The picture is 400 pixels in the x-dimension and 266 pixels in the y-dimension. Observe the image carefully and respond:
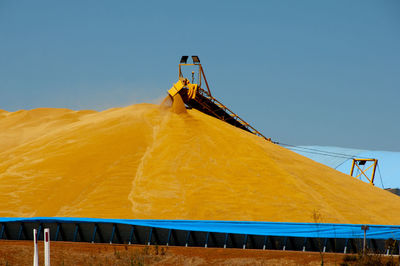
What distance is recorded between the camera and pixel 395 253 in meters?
21.3

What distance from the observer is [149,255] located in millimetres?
19828

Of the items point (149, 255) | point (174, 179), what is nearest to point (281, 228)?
point (149, 255)

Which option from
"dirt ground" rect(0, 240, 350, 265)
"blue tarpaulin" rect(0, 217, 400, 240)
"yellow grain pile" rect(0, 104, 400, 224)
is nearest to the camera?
"dirt ground" rect(0, 240, 350, 265)

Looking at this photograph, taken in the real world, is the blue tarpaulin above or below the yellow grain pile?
below

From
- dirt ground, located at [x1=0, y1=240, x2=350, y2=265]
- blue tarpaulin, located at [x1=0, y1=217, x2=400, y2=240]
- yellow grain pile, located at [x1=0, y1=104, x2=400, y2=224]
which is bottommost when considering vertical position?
dirt ground, located at [x1=0, y1=240, x2=350, y2=265]

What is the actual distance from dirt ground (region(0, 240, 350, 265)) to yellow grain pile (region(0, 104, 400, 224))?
10.4 ft

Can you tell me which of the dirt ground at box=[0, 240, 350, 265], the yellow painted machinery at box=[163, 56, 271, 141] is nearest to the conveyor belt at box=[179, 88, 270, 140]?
the yellow painted machinery at box=[163, 56, 271, 141]

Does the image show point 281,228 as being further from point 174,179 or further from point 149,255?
point 174,179

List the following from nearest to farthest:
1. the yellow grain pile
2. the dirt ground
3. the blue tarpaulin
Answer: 1. the dirt ground
2. the blue tarpaulin
3. the yellow grain pile

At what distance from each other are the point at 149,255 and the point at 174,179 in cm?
780

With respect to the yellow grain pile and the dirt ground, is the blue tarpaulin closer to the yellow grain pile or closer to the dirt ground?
the dirt ground

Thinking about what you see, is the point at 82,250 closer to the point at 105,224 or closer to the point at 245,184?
the point at 105,224

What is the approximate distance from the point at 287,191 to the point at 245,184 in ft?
6.85

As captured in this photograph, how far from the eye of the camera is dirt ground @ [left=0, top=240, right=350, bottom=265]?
61.9 feet
